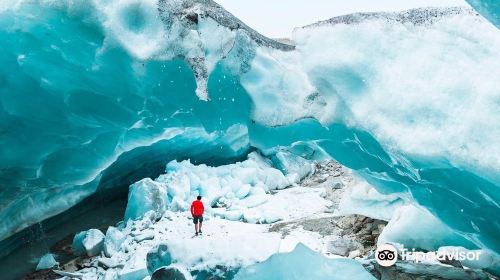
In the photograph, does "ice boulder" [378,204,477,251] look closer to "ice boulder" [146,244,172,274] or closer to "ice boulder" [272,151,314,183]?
"ice boulder" [146,244,172,274]

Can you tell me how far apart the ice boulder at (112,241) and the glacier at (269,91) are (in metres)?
1.27

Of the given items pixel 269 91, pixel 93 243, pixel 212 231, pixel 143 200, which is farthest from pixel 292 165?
pixel 269 91

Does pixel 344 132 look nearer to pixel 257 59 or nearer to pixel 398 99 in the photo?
pixel 398 99

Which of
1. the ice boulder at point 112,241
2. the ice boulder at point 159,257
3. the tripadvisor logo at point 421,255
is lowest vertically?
the tripadvisor logo at point 421,255

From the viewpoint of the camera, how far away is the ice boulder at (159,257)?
4828mm

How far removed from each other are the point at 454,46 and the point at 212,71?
A: 96.5 inches

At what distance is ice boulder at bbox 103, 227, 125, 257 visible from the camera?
7413mm

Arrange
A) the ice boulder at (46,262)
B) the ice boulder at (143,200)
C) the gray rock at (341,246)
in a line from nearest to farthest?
the gray rock at (341,246), the ice boulder at (46,262), the ice boulder at (143,200)

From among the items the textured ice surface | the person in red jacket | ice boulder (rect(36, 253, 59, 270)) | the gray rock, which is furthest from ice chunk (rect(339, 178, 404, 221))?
ice boulder (rect(36, 253, 59, 270))

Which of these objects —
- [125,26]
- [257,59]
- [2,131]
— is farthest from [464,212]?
[2,131]

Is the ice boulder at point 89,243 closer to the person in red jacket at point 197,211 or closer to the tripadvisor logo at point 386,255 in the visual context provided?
the person in red jacket at point 197,211

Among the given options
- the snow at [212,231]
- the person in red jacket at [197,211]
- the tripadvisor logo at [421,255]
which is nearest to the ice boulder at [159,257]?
the snow at [212,231]

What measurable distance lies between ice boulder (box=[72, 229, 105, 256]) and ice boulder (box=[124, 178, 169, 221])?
1109 mm

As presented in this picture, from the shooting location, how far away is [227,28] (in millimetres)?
4961
